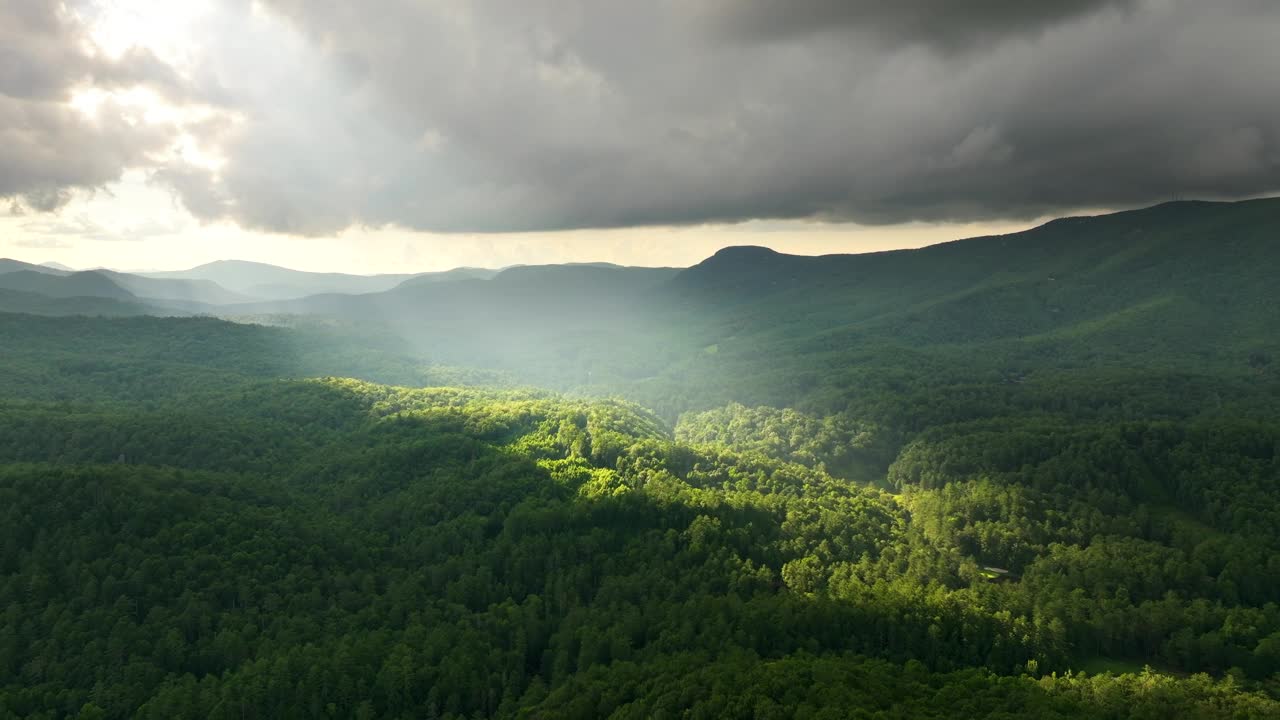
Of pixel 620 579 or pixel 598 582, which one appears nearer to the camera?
pixel 620 579

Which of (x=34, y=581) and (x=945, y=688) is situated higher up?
(x=34, y=581)

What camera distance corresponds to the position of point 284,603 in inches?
4247

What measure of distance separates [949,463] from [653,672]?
12296 cm

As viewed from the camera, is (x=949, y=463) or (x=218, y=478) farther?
(x=949, y=463)

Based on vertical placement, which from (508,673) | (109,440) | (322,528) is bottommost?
(508,673)

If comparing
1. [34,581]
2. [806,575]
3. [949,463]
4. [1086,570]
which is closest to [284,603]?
[34,581]

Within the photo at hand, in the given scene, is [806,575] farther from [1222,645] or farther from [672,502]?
[1222,645]

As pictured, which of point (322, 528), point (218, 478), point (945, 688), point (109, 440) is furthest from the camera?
point (109, 440)

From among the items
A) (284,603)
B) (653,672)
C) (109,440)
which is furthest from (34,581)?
(653,672)

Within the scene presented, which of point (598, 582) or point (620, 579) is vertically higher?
point (620, 579)

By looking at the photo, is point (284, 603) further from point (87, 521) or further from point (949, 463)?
point (949, 463)

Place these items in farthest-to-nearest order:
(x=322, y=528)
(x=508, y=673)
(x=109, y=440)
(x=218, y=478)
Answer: (x=109, y=440)
(x=218, y=478)
(x=322, y=528)
(x=508, y=673)

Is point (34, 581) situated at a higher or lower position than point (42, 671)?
higher

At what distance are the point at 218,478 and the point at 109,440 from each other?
46.7 meters
